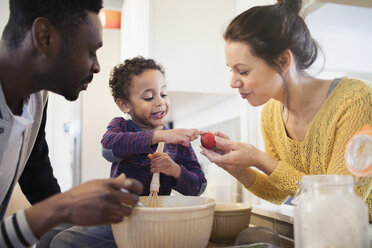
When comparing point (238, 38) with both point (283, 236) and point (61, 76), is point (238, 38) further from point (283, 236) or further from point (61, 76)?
point (283, 236)

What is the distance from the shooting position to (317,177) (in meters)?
0.58

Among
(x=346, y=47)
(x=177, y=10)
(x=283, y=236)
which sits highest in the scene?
(x=177, y=10)

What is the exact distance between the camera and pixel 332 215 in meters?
0.55

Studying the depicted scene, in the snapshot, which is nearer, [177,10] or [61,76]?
[61,76]

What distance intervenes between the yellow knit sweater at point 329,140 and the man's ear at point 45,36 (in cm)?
58

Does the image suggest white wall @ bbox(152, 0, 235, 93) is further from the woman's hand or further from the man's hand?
the man's hand

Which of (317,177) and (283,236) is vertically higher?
(317,177)

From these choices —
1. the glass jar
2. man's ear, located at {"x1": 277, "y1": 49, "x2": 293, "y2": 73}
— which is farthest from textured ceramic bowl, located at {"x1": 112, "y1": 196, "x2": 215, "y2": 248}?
man's ear, located at {"x1": 277, "y1": 49, "x2": 293, "y2": 73}

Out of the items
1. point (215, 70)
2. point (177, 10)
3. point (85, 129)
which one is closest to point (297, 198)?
point (215, 70)

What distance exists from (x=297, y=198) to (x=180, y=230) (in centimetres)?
22

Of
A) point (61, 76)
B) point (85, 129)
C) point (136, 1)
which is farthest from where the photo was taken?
point (85, 129)

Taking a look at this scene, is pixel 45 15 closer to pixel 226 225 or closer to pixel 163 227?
pixel 163 227

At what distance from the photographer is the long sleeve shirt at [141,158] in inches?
37.3

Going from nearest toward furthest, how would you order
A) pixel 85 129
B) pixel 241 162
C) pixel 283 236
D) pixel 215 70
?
1. pixel 241 162
2. pixel 283 236
3. pixel 215 70
4. pixel 85 129
